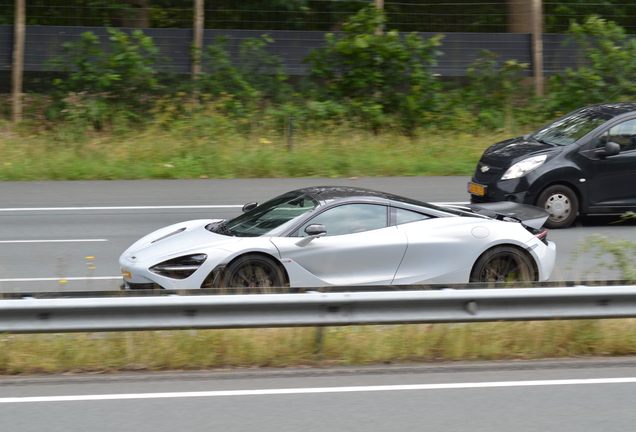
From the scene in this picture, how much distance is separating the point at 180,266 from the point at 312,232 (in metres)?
1.27

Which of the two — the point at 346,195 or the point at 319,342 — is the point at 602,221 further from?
the point at 319,342

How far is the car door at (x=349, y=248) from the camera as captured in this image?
25.0 feet

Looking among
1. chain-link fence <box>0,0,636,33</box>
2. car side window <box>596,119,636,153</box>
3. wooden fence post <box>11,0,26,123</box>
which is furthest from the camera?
chain-link fence <box>0,0,636,33</box>

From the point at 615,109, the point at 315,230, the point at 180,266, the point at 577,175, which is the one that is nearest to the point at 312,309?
the point at 315,230

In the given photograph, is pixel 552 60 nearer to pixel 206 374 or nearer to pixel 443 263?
pixel 443 263

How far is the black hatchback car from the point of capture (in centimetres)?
1130

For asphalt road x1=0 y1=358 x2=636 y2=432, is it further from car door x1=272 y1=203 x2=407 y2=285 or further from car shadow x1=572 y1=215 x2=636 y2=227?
car shadow x1=572 y1=215 x2=636 y2=227

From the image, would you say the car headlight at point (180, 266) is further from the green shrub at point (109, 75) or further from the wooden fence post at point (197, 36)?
the wooden fence post at point (197, 36)

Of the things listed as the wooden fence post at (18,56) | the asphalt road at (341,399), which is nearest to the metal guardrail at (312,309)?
the asphalt road at (341,399)

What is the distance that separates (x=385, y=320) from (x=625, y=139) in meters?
7.19

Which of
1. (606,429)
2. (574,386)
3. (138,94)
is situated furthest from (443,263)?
(138,94)

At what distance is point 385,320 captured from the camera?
5906 mm

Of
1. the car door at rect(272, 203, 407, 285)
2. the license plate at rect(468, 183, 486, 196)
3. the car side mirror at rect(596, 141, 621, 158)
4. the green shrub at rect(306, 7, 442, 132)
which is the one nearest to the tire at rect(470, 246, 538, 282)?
the car door at rect(272, 203, 407, 285)

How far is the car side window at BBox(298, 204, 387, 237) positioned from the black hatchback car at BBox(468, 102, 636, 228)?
4.01 meters
